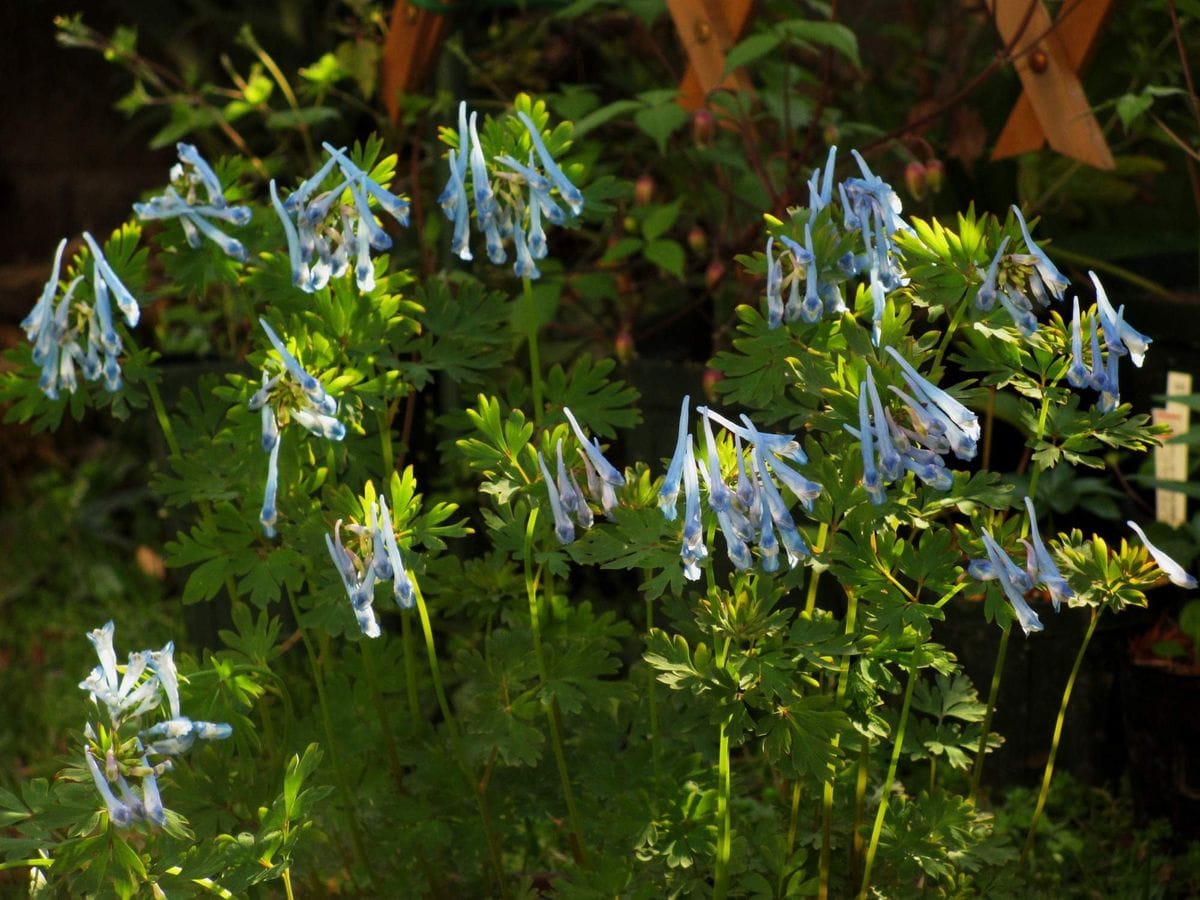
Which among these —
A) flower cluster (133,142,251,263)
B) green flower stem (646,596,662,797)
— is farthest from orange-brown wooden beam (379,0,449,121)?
green flower stem (646,596,662,797)

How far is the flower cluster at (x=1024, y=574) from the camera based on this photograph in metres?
1.37

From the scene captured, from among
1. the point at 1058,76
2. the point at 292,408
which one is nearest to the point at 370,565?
the point at 292,408

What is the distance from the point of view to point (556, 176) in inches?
59.2

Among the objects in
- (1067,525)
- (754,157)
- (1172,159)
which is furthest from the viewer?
(1172,159)

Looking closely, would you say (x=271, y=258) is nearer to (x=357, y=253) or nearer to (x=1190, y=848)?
(x=357, y=253)

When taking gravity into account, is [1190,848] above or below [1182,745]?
below

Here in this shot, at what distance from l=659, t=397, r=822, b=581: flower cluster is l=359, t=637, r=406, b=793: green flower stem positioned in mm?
581

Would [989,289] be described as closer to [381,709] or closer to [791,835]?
[791,835]

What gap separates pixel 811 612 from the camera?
→ 4.98 feet

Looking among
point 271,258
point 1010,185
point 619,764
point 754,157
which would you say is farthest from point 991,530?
point 1010,185

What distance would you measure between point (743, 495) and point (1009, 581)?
0.94ft

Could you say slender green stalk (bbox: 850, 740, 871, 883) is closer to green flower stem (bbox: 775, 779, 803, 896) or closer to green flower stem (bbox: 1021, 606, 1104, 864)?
green flower stem (bbox: 775, 779, 803, 896)

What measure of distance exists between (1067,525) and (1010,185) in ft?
3.20

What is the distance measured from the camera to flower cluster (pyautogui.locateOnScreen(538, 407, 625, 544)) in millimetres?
1403
